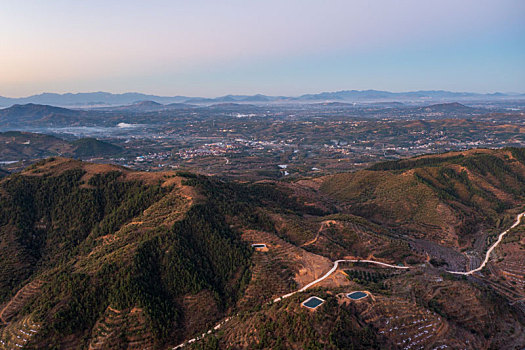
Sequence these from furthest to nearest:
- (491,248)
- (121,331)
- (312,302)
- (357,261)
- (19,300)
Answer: (491,248)
(357,261)
(19,300)
(121,331)
(312,302)

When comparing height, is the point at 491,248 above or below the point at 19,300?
below

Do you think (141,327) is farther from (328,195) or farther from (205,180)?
(328,195)

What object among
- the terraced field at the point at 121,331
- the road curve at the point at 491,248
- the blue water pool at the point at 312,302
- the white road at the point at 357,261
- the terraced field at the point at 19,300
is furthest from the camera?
the road curve at the point at 491,248

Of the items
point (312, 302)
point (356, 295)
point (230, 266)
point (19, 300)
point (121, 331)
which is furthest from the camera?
point (230, 266)

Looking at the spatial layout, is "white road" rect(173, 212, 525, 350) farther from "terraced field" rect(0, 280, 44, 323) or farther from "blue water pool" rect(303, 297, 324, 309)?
"terraced field" rect(0, 280, 44, 323)

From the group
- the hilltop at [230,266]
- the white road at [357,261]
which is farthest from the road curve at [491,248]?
the hilltop at [230,266]

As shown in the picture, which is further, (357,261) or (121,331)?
(357,261)

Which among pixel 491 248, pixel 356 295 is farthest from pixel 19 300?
pixel 491 248

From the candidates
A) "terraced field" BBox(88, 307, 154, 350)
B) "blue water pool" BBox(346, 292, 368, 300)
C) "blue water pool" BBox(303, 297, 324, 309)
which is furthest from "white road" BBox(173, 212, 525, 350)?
"blue water pool" BBox(346, 292, 368, 300)

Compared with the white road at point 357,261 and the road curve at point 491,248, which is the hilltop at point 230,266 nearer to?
the white road at point 357,261

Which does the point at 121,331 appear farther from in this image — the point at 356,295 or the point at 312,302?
the point at 356,295
